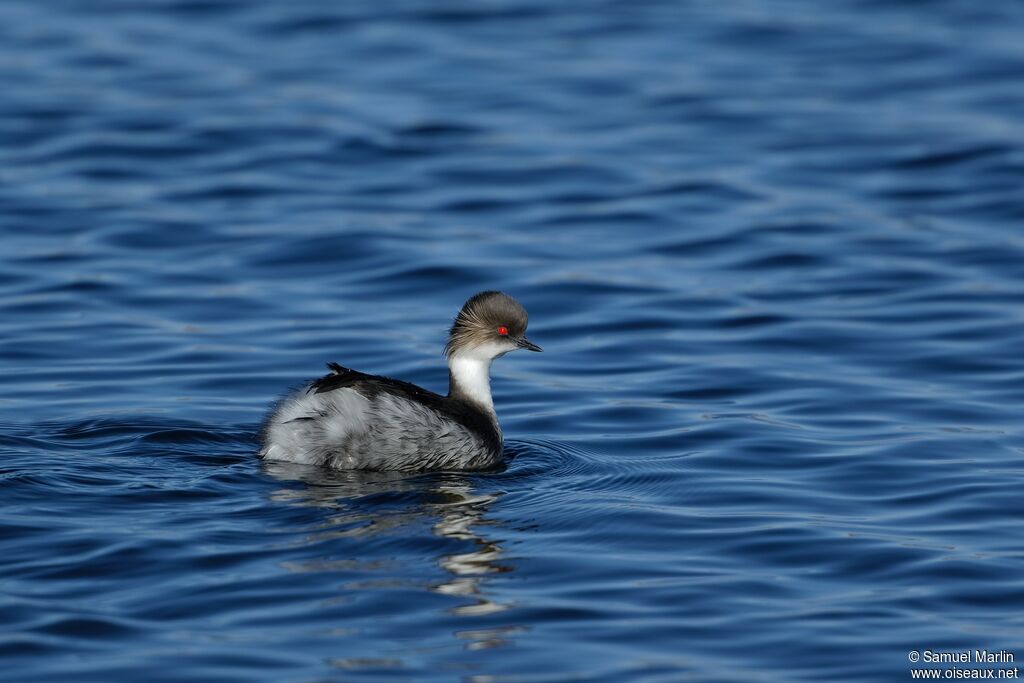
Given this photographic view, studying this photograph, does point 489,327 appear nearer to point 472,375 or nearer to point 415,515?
point 472,375

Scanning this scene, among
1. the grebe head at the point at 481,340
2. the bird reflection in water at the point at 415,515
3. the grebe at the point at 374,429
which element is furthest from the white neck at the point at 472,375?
the bird reflection in water at the point at 415,515

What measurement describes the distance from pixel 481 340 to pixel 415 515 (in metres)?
1.83

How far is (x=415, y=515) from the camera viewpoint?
8.58m

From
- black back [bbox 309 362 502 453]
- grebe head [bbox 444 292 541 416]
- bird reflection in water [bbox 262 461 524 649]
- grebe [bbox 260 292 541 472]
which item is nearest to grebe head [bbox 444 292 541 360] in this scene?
grebe head [bbox 444 292 541 416]

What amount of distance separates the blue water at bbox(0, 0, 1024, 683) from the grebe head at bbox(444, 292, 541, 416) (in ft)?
1.86

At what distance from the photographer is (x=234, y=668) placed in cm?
680

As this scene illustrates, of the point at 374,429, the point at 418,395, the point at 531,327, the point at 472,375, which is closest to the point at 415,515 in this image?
the point at 374,429

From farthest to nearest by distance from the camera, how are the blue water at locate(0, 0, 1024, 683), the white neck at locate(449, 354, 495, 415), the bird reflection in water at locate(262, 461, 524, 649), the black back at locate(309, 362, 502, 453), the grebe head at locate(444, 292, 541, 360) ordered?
the white neck at locate(449, 354, 495, 415) → the grebe head at locate(444, 292, 541, 360) → the black back at locate(309, 362, 502, 453) → the bird reflection in water at locate(262, 461, 524, 649) → the blue water at locate(0, 0, 1024, 683)

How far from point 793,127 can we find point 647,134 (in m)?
1.59

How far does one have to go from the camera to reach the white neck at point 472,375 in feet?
33.6

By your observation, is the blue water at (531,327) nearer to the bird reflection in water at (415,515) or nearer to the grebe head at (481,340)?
the bird reflection in water at (415,515)

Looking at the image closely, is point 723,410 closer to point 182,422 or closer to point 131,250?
point 182,422

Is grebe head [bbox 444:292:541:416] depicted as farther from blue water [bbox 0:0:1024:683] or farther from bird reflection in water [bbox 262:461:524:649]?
bird reflection in water [bbox 262:461:524:649]

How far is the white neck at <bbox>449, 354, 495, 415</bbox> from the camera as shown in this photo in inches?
403
